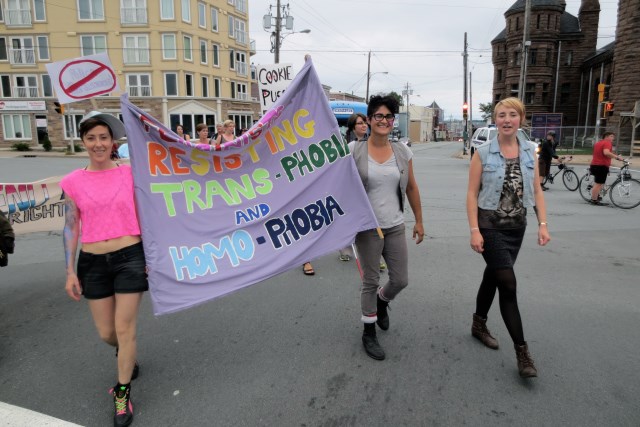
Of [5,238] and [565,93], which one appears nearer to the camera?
[5,238]

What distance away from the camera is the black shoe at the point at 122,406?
277cm

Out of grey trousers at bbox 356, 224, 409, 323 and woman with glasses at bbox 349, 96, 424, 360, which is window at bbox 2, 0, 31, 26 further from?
grey trousers at bbox 356, 224, 409, 323

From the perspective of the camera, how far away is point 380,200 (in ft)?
11.9

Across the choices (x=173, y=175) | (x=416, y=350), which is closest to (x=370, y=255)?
(x=416, y=350)

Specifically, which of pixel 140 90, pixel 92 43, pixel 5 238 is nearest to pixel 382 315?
pixel 5 238

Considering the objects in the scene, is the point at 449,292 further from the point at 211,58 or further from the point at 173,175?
the point at 211,58

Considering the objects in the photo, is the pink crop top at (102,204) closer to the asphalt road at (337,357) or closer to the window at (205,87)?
the asphalt road at (337,357)

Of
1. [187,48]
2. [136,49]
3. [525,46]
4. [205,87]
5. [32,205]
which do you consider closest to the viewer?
[32,205]

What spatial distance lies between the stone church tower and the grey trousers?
104 feet

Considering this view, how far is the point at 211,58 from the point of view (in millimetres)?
42156

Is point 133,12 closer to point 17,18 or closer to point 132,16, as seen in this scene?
point 132,16

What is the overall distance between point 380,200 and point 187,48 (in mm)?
40213

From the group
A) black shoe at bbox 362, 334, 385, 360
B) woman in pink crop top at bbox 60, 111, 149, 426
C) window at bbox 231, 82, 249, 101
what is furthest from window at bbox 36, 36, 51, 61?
black shoe at bbox 362, 334, 385, 360

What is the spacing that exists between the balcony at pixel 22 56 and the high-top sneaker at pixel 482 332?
46.1 m
